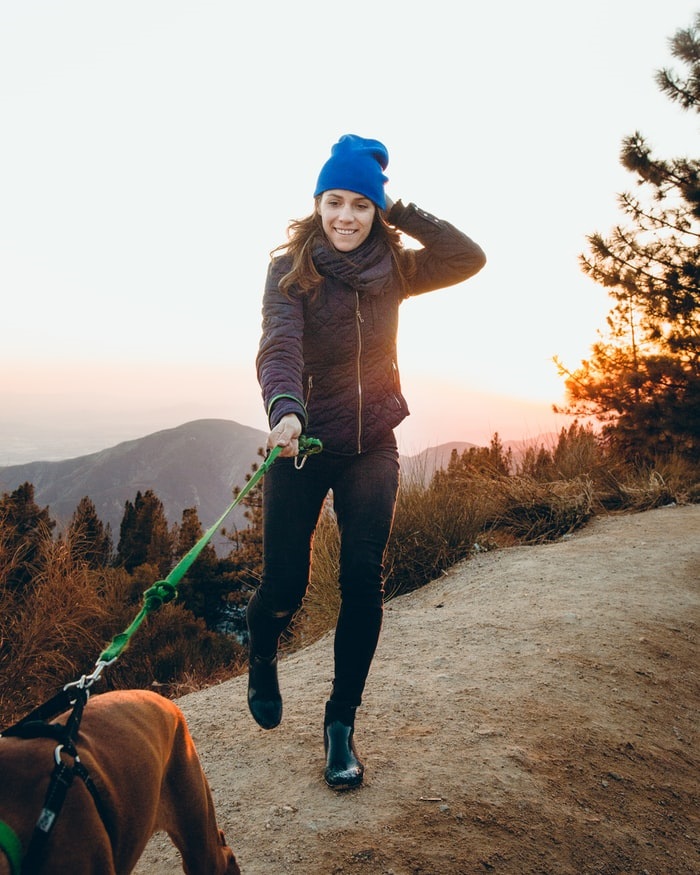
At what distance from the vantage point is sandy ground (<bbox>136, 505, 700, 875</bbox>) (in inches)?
85.7

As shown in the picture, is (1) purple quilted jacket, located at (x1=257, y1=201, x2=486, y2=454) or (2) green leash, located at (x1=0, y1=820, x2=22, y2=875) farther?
(1) purple quilted jacket, located at (x1=257, y1=201, x2=486, y2=454)

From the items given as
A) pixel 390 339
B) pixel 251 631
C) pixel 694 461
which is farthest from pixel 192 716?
pixel 694 461

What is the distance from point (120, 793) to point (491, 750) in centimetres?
180

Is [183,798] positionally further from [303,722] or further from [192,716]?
[192,716]

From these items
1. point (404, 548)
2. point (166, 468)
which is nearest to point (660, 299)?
point (404, 548)

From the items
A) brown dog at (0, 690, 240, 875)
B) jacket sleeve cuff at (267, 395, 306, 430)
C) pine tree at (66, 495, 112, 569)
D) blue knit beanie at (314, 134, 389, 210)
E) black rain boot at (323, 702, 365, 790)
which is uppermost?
blue knit beanie at (314, 134, 389, 210)

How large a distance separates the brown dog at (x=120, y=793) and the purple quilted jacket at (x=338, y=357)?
1172mm

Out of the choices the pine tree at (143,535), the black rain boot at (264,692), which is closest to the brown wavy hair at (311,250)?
the black rain boot at (264,692)

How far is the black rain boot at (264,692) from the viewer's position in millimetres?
2719

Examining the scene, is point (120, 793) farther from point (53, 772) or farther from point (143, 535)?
point (143, 535)

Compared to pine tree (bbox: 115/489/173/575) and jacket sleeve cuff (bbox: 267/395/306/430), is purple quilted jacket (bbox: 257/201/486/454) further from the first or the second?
pine tree (bbox: 115/489/173/575)

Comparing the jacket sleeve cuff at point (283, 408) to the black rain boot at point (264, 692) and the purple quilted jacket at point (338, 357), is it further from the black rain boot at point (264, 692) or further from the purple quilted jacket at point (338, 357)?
the black rain boot at point (264, 692)

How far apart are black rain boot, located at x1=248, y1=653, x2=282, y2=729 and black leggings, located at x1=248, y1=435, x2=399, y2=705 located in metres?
0.21

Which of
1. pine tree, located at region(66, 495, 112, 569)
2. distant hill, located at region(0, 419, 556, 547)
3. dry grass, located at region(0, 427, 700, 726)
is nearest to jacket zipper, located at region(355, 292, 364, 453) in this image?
dry grass, located at region(0, 427, 700, 726)
